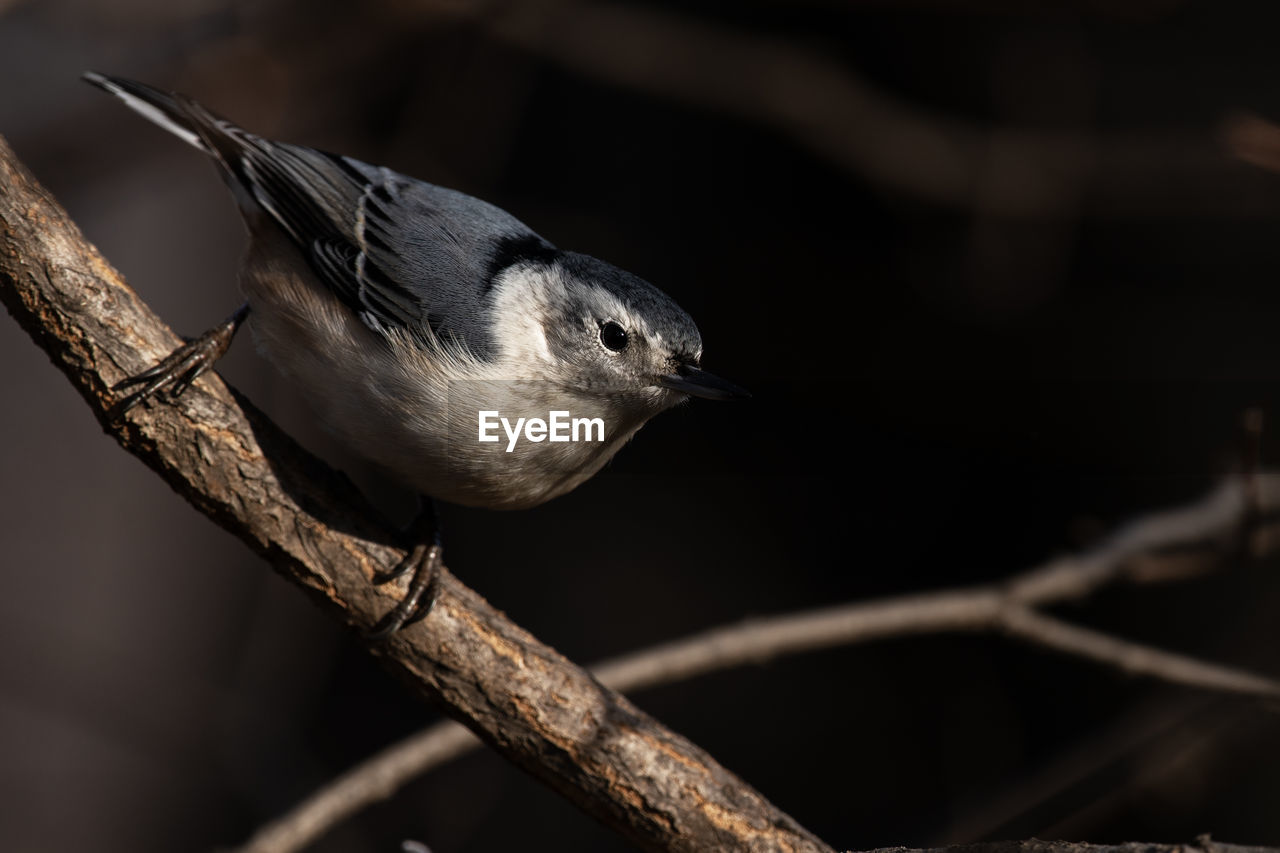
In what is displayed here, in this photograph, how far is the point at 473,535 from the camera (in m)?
1.83

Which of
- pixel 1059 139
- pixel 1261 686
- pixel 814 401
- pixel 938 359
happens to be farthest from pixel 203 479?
pixel 1059 139

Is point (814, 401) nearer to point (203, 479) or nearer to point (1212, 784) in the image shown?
point (203, 479)

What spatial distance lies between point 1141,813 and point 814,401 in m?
1.06

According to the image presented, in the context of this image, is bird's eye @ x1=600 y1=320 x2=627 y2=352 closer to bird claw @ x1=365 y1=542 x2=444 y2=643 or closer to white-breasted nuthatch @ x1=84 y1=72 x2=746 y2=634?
white-breasted nuthatch @ x1=84 y1=72 x2=746 y2=634

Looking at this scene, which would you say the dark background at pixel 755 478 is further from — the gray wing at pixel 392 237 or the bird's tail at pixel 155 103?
the bird's tail at pixel 155 103

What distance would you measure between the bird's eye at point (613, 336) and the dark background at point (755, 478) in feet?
1.40

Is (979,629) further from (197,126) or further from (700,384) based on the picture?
(197,126)

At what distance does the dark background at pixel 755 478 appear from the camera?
5.18 ft

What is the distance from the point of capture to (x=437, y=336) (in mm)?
969

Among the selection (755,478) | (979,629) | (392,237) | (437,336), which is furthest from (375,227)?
(979,629)

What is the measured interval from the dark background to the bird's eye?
0.43 metres

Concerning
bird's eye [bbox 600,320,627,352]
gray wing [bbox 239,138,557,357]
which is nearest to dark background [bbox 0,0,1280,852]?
gray wing [bbox 239,138,557,357]

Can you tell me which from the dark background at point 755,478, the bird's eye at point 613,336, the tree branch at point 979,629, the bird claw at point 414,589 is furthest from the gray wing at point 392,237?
the tree branch at point 979,629

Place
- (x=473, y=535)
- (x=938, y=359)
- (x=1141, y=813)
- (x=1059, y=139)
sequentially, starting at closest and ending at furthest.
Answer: (x=938, y=359), (x=1141, y=813), (x=473, y=535), (x=1059, y=139)
